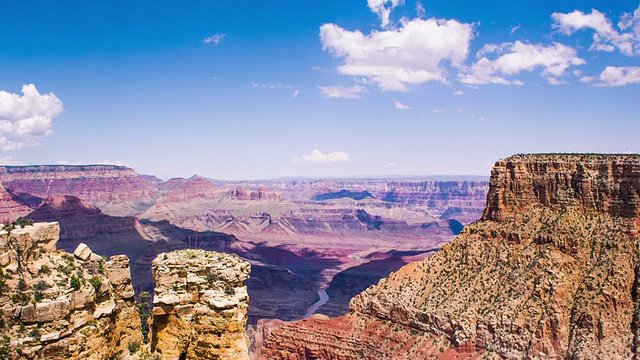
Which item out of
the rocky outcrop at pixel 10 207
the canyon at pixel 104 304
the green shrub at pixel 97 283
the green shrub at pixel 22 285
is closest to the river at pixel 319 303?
the rocky outcrop at pixel 10 207

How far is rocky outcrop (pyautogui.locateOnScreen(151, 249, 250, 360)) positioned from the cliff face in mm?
35631

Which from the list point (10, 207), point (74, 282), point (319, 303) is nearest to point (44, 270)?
point (74, 282)

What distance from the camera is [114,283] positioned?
15.7 m

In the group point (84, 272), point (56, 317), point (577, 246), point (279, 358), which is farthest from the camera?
point (279, 358)

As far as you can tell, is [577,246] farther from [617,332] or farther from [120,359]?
[120,359]

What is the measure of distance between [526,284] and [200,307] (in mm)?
40490

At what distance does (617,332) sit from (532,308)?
272 inches

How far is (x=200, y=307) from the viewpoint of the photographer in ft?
46.9

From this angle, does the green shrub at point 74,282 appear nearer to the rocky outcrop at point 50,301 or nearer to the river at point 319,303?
the rocky outcrop at point 50,301

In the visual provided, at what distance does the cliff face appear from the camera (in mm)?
42219

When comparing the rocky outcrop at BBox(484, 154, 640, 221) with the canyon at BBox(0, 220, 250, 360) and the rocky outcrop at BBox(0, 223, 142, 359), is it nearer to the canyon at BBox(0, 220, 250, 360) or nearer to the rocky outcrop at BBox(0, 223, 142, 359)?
the canyon at BBox(0, 220, 250, 360)

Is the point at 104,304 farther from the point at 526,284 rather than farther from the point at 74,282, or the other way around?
the point at 526,284

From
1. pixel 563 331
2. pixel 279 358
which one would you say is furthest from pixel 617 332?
Result: pixel 279 358

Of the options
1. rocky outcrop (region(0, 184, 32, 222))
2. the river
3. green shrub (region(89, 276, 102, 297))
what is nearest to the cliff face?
green shrub (region(89, 276, 102, 297))
